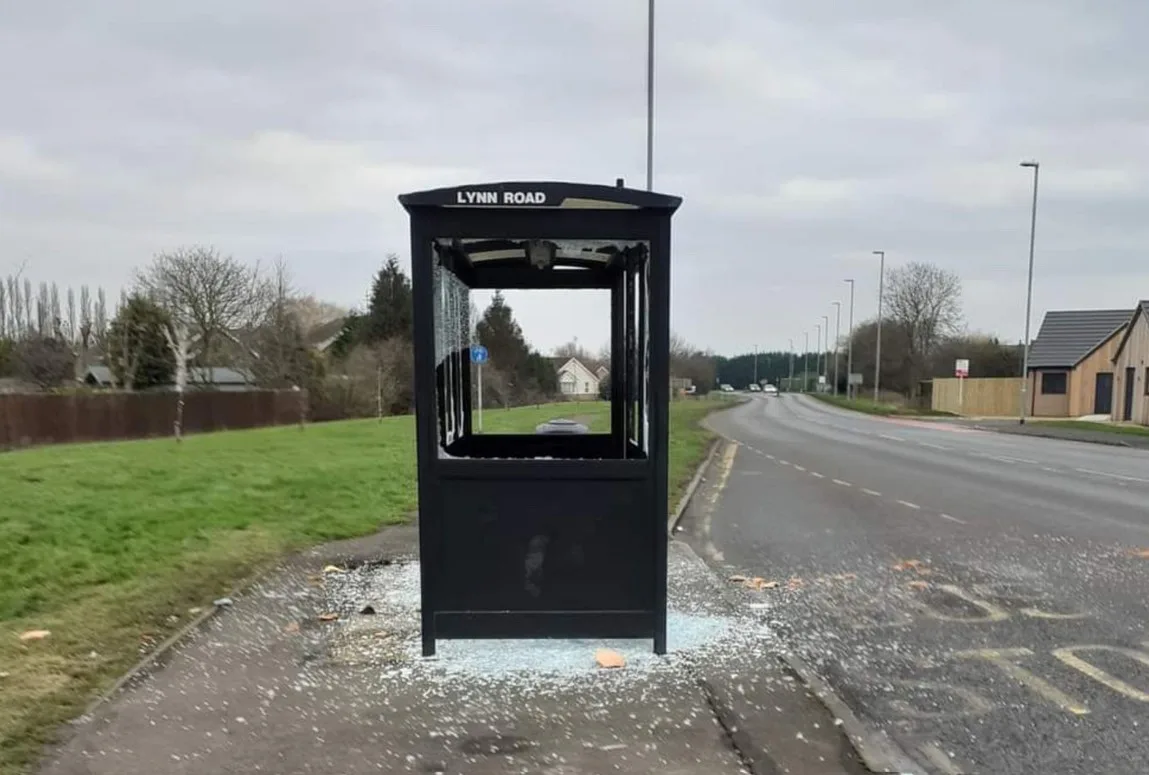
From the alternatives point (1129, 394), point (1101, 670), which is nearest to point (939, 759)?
point (1101, 670)

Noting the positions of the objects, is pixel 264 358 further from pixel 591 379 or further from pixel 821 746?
Result: pixel 821 746

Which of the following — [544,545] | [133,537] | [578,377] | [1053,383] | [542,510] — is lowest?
[1053,383]

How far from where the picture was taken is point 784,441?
23609mm

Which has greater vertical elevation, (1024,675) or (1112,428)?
(1024,675)

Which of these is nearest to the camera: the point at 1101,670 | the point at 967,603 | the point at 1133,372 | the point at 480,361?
the point at 1101,670

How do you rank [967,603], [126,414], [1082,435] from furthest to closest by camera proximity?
[126,414] → [1082,435] → [967,603]

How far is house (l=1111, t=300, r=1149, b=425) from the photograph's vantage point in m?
34.6

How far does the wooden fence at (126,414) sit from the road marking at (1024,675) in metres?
26.6

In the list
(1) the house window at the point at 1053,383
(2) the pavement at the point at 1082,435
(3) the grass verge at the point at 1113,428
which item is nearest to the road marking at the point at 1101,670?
(2) the pavement at the point at 1082,435

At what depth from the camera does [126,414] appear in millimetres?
27859

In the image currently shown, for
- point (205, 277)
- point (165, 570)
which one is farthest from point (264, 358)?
point (165, 570)

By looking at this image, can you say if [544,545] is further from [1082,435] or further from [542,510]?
[1082,435]

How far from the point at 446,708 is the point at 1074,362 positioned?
50092mm

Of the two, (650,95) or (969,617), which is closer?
(969,617)
